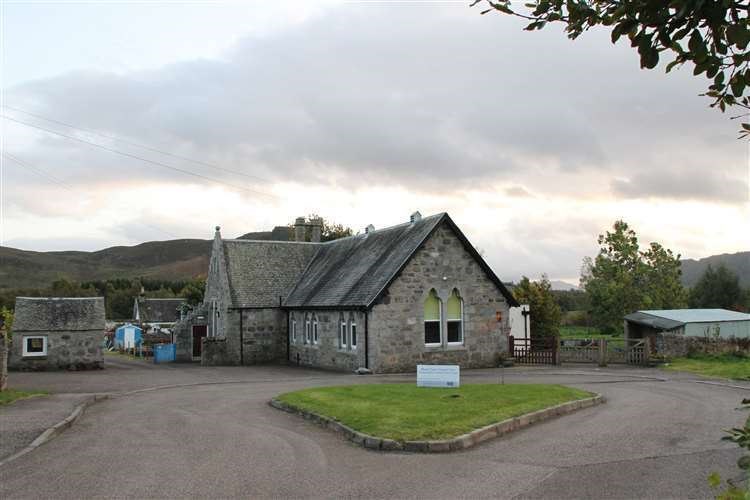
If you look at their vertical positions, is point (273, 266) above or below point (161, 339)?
above

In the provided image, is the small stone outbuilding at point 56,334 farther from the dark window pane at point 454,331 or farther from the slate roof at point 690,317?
the slate roof at point 690,317

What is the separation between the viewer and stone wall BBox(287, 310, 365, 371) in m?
29.2

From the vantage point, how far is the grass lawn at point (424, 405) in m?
13.2

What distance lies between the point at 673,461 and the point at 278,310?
2934 cm

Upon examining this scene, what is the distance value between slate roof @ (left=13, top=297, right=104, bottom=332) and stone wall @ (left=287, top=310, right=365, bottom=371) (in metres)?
10.3

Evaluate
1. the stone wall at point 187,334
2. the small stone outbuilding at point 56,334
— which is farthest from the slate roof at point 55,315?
the stone wall at point 187,334

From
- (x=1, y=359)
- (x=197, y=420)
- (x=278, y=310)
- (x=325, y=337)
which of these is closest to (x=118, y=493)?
(x=197, y=420)

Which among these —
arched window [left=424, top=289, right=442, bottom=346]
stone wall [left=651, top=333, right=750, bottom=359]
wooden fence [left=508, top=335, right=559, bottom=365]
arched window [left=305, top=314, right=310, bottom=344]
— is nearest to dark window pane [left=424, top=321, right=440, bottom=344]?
arched window [left=424, top=289, right=442, bottom=346]

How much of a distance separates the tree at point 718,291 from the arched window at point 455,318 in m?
52.8

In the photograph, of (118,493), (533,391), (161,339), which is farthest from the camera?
(161,339)

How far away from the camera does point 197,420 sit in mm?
16516

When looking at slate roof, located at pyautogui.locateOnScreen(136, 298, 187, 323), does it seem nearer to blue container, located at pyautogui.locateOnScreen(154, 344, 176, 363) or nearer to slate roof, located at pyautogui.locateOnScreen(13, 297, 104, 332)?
blue container, located at pyautogui.locateOnScreen(154, 344, 176, 363)

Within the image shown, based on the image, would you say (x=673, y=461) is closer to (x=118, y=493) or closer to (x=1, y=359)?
(x=118, y=493)

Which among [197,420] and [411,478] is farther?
[197,420]
